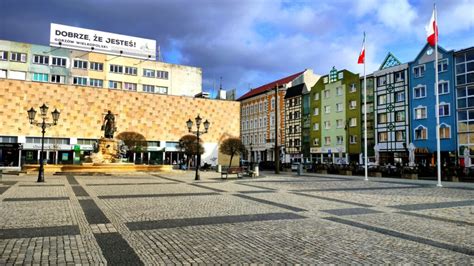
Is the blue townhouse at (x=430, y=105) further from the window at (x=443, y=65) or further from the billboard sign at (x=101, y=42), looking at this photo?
the billboard sign at (x=101, y=42)

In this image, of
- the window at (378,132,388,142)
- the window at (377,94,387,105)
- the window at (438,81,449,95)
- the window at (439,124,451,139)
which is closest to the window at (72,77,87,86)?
the window at (377,94,387,105)

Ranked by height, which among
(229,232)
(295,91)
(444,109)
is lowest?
(229,232)

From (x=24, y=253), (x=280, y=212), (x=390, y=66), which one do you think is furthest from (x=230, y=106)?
(x=24, y=253)

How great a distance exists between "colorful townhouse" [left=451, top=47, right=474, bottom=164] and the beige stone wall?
46.1 metres

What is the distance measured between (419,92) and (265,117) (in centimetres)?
3369

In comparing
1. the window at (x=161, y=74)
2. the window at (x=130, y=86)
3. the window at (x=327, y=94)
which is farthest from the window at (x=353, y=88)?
the window at (x=130, y=86)

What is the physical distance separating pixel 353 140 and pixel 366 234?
51796mm

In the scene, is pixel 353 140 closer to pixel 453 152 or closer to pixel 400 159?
pixel 400 159

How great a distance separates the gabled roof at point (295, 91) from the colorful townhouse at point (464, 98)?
29.4 meters

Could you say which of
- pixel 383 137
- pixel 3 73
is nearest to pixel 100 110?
pixel 3 73

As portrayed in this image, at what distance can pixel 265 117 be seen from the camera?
7762 cm

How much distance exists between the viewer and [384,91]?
53.8m

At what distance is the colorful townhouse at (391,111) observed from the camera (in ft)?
167

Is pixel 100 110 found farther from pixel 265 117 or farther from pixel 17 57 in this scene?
pixel 265 117
